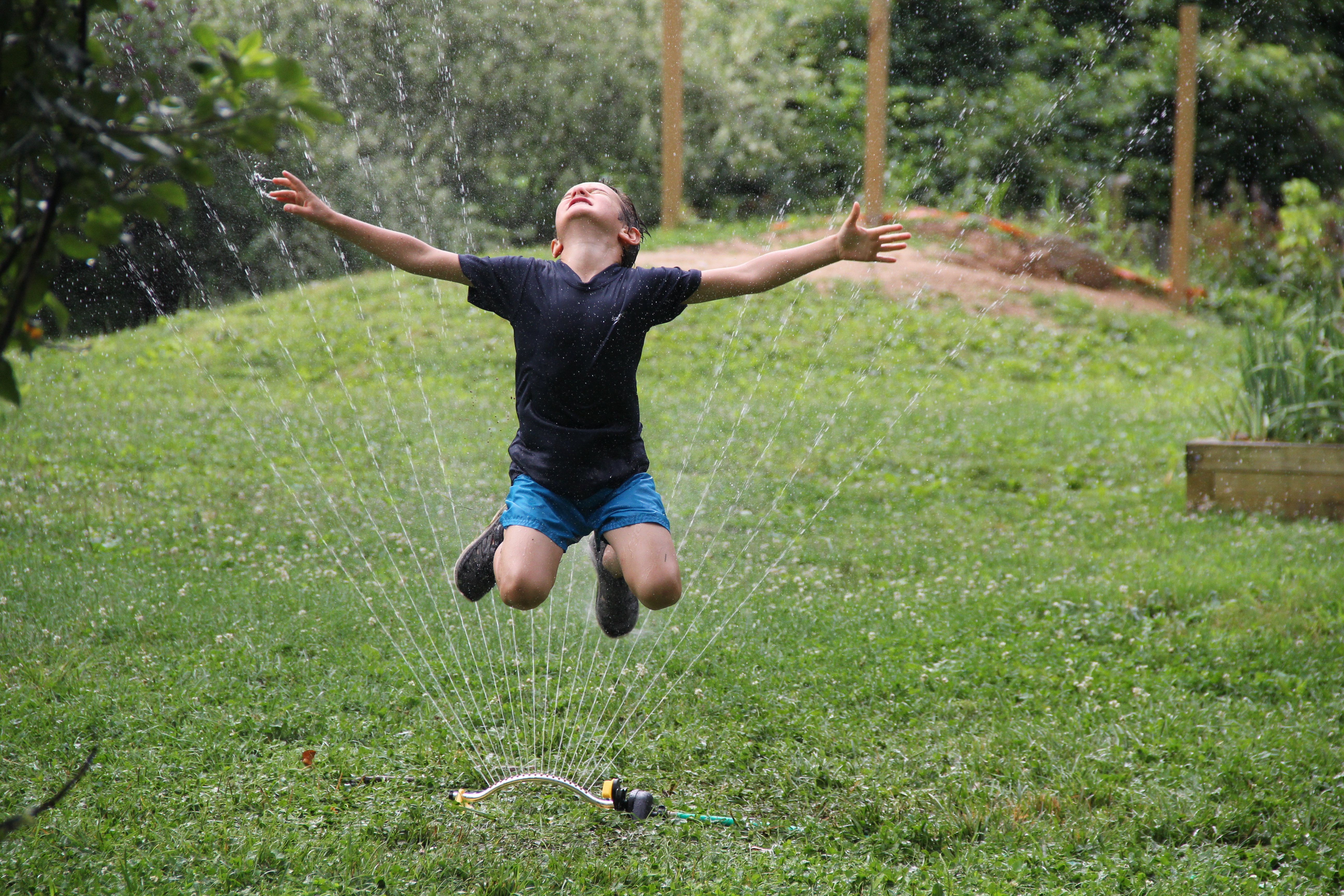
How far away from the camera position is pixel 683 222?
12680mm

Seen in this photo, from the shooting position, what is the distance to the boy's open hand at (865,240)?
348 centimetres

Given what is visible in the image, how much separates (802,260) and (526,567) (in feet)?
4.13

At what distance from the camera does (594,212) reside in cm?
387

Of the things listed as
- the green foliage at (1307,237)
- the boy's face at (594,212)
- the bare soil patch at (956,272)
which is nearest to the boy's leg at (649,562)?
the boy's face at (594,212)

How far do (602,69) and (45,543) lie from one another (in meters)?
10.5

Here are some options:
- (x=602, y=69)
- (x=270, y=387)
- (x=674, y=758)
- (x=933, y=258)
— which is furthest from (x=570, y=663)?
(x=602, y=69)

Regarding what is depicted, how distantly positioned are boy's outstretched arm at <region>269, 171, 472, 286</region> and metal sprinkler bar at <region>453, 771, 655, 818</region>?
154cm

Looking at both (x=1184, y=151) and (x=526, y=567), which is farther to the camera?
(x=1184, y=151)

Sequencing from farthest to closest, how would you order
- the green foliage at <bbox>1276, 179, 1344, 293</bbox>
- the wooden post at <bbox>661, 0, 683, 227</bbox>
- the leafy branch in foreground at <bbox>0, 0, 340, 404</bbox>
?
the green foliage at <bbox>1276, 179, 1344, 293</bbox> → the wooden post at <bbox>661, 0, 683, 227</bbox> → the leafy branch in foreground at <bbox>0, 0, 340, 404</bbox>

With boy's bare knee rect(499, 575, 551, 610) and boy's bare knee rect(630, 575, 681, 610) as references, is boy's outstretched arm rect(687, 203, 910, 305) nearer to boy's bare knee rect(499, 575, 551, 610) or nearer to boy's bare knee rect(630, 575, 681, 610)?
boy's bare knee rect(630, 575, 681, 610)

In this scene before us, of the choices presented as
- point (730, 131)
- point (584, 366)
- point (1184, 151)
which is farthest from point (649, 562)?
point (730, 131)

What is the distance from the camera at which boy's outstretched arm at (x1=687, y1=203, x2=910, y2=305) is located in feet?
11.5

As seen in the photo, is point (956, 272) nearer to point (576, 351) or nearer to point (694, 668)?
point (694, 668)

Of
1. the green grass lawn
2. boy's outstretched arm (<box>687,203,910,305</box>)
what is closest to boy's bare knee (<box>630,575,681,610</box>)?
the green grass lawn
